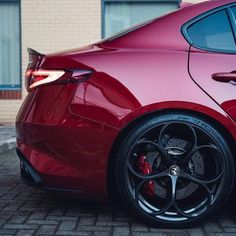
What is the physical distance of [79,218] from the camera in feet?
11.2

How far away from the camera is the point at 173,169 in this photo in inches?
124

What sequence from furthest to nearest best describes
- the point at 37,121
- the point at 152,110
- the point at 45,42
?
the point at 45,42
the point at 37,121
the point at 152,110

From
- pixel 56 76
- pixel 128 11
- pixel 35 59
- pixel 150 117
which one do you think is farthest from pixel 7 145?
A: pixel 128 11

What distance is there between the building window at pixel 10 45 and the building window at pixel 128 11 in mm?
1995

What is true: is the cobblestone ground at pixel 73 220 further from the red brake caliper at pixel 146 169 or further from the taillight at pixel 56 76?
the taillight at pixel 56 76

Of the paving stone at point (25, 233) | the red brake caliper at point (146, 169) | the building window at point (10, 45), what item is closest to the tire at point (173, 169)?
the red brake caliper at point (146, 169)

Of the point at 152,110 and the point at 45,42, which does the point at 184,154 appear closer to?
the point at 152,110

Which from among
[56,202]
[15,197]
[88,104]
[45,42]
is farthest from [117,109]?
[45,42]

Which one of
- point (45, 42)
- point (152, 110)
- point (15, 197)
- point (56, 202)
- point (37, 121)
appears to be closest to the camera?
point (152, 110)

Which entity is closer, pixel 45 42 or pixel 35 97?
pixel 35 97

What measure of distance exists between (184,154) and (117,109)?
21.1 inches

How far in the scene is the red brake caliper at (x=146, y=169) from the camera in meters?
3.21

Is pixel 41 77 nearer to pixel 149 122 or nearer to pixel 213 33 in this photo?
pixel 149 122

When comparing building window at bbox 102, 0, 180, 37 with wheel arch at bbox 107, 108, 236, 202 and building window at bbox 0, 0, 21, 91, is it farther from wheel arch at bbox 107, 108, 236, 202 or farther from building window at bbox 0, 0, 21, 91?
wheel arch at bbox 107, 108, 236, 202
